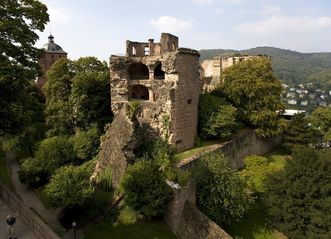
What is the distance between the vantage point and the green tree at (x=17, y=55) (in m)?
13.7

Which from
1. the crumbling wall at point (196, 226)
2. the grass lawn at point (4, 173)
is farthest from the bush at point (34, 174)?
the crumbling wall at point (196, 226)

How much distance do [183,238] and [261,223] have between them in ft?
21.8

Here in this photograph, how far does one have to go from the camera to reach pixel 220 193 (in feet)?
66.0

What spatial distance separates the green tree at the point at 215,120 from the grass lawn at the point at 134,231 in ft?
34.5

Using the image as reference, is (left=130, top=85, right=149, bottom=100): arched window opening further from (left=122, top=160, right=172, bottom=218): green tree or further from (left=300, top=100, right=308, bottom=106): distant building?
(left=300, top=100, right=308, bottom=106): distant building

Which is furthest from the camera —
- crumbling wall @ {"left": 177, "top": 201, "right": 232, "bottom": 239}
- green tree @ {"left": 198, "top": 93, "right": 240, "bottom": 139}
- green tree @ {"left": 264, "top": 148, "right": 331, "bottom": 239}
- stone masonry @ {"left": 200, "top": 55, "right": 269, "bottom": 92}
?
stone masonry @ {"left": 200, "top": 55, "right": 269, "bottom": 92}

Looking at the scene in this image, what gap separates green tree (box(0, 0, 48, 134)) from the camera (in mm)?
13734

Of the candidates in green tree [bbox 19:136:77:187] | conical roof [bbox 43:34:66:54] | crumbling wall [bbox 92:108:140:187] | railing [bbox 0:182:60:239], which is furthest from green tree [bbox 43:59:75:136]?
conical roof [bbox 43:34:66:54]

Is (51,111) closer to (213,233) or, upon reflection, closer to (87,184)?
(87,184)

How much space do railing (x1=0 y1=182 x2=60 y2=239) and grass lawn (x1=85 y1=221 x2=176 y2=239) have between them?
6.16 metres

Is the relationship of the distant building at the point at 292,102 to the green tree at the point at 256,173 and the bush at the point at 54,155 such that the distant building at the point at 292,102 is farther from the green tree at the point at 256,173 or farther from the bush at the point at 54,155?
the bush at the point at 54,155

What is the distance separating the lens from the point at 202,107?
28.4 metres

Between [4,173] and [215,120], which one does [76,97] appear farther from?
[215,120]

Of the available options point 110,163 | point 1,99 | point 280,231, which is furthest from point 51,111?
point 280,231
